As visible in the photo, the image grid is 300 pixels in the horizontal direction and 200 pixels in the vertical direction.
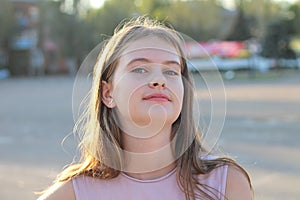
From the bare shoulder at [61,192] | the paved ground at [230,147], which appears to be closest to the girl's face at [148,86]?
the bare shoulder at [61,192]

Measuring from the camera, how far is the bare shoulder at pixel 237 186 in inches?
66.8

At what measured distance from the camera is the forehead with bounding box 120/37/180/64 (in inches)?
66.9

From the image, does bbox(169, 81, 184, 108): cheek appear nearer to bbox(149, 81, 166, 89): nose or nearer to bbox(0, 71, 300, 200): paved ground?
bbox(149, 81, 166, 89): nose

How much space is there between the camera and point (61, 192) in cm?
170

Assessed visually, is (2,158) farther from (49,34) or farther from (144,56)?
(49,34)

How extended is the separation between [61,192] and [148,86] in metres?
0.40

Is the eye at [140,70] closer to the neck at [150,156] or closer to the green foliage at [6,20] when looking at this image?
the neck at [150,156]

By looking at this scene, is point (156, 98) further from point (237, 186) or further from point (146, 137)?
point (237, 186)

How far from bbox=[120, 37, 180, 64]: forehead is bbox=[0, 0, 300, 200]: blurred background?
0.32 feet

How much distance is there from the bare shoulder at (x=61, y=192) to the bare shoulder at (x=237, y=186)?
449 mm

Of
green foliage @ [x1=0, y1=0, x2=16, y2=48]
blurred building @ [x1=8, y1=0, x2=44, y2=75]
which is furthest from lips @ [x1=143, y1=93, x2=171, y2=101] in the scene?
blurred building @ [x1=8, y1=0, x2=44, y2=75]

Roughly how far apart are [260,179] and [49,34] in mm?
58577

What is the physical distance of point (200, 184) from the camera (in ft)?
5.61

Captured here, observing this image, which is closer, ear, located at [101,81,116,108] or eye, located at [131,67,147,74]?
eye, located at [131,67,147,74]
